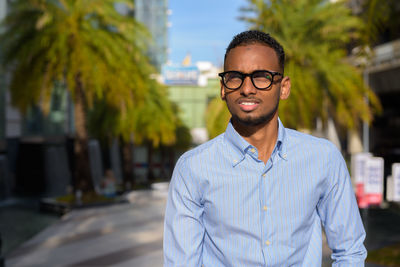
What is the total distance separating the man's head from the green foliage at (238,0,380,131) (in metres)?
13.6

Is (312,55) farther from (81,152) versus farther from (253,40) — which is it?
(253,40)

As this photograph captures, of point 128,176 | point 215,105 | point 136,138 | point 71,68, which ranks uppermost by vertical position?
point 71,68

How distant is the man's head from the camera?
2.01 metres

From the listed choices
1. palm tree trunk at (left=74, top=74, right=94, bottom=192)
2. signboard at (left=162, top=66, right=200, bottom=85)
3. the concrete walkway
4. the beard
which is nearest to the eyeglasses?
the beard

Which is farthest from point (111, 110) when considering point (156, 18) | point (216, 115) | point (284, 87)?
point (156, 18)

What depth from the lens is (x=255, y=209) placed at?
2.06 metres

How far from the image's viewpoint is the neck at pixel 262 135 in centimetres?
211

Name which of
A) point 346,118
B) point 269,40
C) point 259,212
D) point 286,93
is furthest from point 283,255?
point 346,118

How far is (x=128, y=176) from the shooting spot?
27484 mm

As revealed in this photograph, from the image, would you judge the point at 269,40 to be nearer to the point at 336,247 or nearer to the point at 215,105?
the point at 336,247

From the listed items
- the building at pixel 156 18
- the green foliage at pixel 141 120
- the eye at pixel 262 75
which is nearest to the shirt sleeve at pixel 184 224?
the eye at pixel 262 75

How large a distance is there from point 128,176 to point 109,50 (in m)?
11.5

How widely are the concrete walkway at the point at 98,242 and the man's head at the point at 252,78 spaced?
722 cm

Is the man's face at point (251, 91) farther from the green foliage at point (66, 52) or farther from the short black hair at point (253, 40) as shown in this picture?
the green foliage at point (66, 52)
